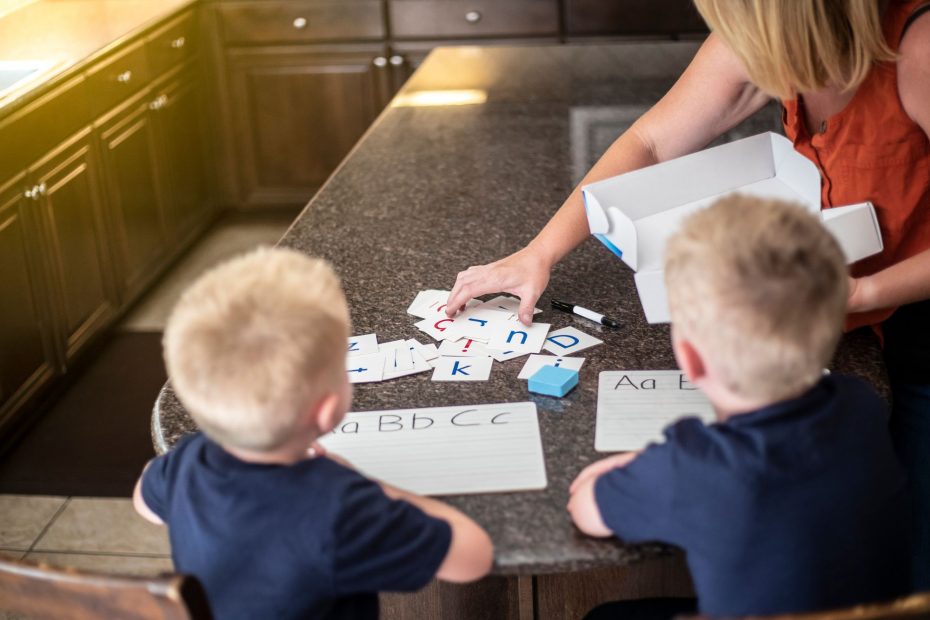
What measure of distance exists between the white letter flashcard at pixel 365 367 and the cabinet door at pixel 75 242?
5.99ft

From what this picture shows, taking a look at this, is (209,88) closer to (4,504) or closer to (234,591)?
(4,504)

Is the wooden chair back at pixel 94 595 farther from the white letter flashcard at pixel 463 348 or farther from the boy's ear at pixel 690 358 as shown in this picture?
the white letter flashcard at pixel 463 348

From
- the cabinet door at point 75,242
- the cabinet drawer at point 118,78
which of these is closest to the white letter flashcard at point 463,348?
the cabinet door at point 75,242

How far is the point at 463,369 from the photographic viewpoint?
146 cm

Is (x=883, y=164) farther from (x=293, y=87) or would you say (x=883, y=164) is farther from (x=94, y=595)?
(x=293, y=87)

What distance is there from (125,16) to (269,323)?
303 cm

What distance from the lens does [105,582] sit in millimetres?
954

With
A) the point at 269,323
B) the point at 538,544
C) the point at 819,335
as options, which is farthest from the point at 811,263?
the point at 269,323

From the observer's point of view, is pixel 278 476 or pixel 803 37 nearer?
pixel 278 476

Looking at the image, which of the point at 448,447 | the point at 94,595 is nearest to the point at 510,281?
the point at 448,447

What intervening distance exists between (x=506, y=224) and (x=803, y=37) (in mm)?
651

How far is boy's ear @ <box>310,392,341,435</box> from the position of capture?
1050 mm

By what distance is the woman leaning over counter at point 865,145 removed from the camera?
1373 mm

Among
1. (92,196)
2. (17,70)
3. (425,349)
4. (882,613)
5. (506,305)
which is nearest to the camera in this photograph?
(882,613)
